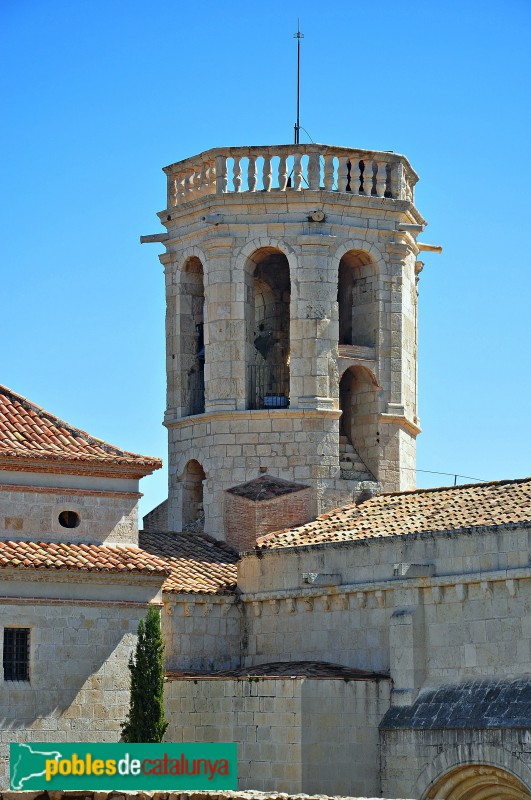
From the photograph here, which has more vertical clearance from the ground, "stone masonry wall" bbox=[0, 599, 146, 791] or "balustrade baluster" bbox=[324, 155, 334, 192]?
"balustrade baluster" bbox=[324, 155, 334, 192]

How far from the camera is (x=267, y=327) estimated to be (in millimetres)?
50094

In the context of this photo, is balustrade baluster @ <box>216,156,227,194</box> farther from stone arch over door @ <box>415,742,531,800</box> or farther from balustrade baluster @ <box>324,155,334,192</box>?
stone arch over door @ <box>415,742,531,800</box>

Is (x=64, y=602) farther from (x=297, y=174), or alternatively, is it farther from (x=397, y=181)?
(x=397, y=181)

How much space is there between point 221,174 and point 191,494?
7.21 m

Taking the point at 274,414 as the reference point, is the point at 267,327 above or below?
above

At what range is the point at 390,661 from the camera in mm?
41250

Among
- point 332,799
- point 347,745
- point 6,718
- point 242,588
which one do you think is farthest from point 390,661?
point 332,799

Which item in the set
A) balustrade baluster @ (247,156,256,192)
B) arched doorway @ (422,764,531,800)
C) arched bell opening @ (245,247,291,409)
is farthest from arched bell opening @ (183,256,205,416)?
arched doorway @ (422,764,531,800)

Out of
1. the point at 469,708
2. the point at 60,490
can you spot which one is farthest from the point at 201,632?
the point at 469,708

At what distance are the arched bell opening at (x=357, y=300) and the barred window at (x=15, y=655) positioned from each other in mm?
12390

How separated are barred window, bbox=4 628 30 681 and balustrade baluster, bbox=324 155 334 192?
13.4 metres

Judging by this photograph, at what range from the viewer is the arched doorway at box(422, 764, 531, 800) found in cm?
3909

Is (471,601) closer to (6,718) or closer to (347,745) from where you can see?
(347,745)

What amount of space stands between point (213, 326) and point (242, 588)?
6.47 meters
